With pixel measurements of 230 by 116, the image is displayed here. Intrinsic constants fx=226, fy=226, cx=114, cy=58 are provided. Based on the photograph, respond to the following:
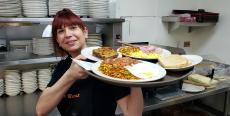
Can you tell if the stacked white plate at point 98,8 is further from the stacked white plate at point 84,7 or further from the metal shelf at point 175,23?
the metal shelf at point 175,23

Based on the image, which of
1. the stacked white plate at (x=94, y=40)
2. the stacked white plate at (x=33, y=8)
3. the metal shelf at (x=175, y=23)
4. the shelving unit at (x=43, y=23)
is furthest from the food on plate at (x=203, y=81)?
the stacked white plate at (x=33, y=8)

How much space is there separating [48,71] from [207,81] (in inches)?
58.0

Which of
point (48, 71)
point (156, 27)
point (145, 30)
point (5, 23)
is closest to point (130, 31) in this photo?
point (145, 30)

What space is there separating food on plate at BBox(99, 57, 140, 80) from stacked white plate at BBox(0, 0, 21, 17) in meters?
1.05

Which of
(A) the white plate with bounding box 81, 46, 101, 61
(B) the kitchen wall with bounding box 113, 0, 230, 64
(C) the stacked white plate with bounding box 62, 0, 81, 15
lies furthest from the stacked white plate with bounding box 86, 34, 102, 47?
(A) the white plate with bounding box 81, 46, 101, 61

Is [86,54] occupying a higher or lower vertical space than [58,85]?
higher

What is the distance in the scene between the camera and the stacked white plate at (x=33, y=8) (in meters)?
1.68

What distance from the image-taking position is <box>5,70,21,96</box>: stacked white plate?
5.97 ft

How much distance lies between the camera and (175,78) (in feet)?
2.58

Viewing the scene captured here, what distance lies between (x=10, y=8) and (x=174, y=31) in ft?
6.68

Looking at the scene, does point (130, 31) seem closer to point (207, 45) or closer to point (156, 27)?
point (156, 27)

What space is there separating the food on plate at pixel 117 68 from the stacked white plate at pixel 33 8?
1.03 m

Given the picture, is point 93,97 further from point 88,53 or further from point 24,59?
point 24,59

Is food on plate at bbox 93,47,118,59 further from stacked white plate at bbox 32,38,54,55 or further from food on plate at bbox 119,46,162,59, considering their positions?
stacked white plate at bbox 32,38,54,55
